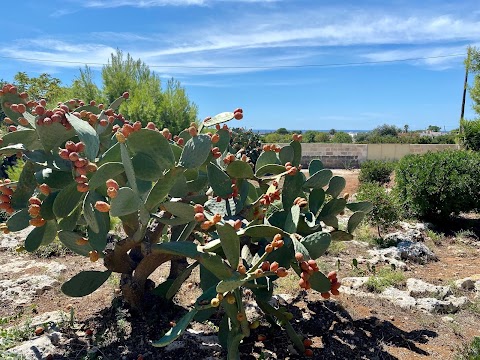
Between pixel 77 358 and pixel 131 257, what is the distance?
75 centimetres

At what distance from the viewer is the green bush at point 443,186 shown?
21.4ft

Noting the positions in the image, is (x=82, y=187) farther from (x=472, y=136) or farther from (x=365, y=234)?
(x=472, y=136)

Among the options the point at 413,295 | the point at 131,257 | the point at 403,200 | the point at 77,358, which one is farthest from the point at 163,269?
the point at 403,200

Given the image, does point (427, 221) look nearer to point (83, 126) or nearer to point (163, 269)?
point (163, 269)

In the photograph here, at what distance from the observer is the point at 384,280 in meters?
3.88

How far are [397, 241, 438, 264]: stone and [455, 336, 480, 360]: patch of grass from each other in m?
2.26

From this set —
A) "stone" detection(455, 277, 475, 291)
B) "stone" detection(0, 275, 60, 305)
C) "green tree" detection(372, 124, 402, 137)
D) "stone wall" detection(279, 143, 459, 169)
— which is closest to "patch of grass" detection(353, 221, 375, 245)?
"stone" detection(455, 277, 475, 291)

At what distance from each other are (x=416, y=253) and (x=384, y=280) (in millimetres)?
1216

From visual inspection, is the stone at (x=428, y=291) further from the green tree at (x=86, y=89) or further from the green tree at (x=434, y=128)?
the green tree at (x=434, y=128)

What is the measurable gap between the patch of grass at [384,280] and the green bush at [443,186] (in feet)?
9.01

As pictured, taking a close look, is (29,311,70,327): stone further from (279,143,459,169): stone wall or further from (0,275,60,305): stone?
(279,143,459,169): stone wall

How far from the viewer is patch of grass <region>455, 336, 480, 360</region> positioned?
7.77 ft

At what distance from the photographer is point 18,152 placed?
7.99 ft

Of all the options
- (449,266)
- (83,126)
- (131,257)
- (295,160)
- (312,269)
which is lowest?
(449,266)
